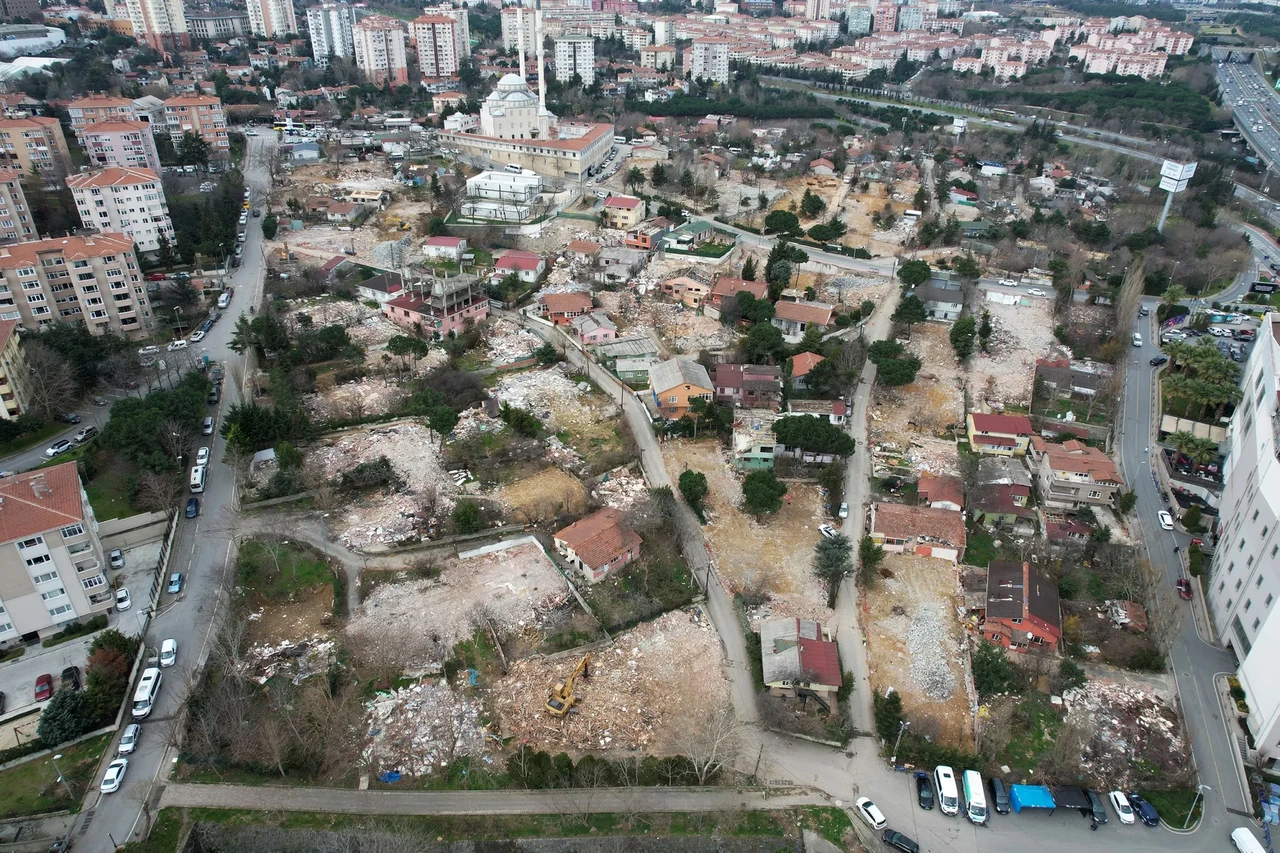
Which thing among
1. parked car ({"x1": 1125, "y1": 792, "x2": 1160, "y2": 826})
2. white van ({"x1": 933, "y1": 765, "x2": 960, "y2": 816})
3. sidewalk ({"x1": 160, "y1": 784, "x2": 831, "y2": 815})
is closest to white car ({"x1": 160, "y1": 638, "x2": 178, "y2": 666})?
sidewalk ({"x1": 160, "y1": 784, "x2": 831, "y2": 815})

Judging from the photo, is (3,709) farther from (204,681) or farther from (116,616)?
(204,681)

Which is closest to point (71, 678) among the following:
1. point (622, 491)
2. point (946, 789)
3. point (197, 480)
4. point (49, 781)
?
point (49, 781)

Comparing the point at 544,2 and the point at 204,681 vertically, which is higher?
the point at 544,2

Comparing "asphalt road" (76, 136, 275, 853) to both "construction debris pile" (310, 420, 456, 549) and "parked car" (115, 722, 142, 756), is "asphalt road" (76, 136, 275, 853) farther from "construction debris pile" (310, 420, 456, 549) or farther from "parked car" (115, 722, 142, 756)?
"construction debris pile" (310, 420, 456, 549)

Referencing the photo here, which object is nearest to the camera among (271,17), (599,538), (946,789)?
(946,789)

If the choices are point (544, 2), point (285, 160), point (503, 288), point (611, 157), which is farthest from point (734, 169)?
point (544, 2)

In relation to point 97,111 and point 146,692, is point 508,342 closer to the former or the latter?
point 146,692

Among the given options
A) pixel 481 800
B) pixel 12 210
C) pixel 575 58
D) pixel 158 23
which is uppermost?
pixel 158 23
